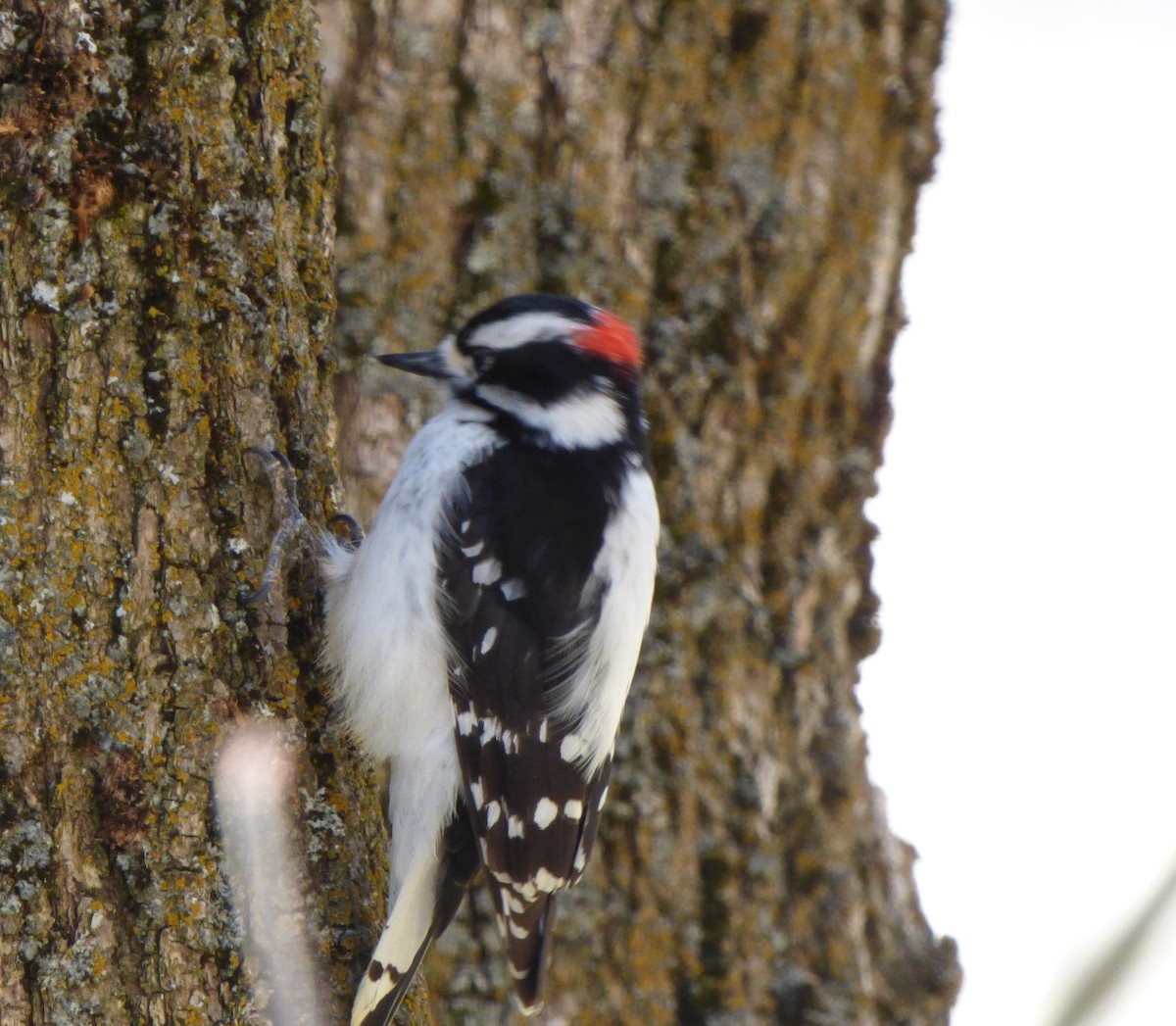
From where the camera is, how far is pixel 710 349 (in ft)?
9.93

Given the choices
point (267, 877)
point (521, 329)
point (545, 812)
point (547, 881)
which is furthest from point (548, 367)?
point (267, 877)

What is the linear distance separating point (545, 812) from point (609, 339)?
0.93 m

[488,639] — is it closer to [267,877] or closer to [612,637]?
[612,637]

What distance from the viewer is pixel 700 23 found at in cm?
300

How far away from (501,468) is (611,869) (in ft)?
3.19

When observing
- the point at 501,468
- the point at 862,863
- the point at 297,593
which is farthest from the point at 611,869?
the point at 297,593

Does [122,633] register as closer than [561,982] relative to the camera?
Yes

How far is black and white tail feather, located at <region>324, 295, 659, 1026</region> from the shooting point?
95.8 inches

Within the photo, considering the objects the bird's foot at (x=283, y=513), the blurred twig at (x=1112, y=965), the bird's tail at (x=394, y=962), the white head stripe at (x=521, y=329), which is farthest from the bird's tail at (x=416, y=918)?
the blurred twig at (x=1112, y=965)

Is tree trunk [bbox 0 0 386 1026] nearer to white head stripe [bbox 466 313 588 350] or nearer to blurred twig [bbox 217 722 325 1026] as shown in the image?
blurred twig [bbox 217 722 325 1026]

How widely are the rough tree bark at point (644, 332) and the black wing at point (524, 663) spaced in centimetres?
35

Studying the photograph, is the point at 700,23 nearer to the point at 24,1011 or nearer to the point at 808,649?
the point at 808,649

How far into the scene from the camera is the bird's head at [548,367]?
2.57 meters

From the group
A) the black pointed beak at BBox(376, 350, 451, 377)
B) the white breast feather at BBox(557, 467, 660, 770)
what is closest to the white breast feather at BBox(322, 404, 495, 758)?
the black pointed beak at BBox(376, 350, 451, 377)
